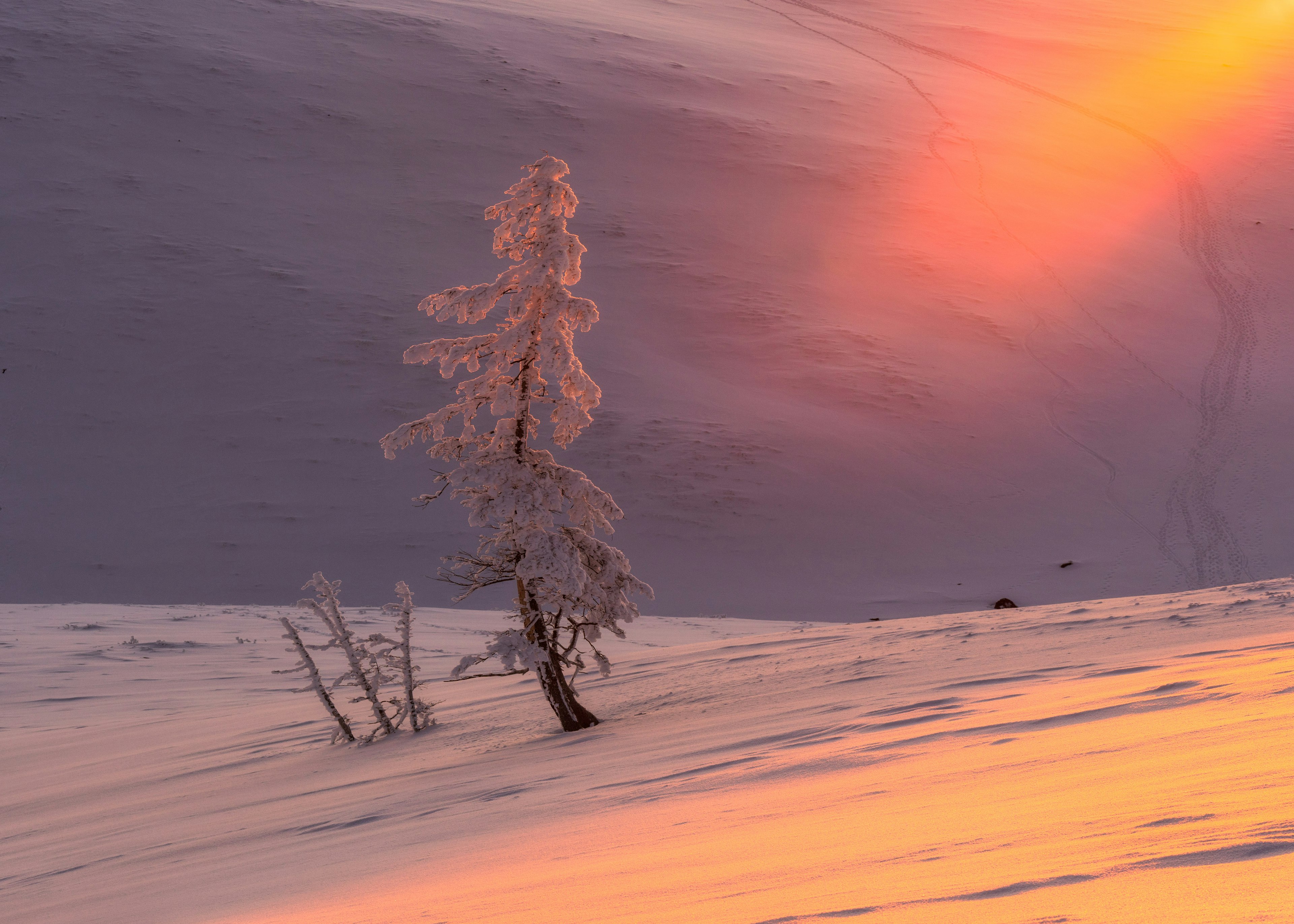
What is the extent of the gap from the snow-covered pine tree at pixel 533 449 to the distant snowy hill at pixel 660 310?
428 inches

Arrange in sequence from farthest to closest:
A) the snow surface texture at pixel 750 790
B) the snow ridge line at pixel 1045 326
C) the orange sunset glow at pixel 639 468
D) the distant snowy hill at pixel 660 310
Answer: the snow ridge line at pixel 1045 326 < the distant snowy hill at pixel 660 310 < the orange sunset glow at pixel 639 468 < the snow surface texture at pixel 750 790

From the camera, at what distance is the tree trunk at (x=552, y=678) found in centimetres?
679

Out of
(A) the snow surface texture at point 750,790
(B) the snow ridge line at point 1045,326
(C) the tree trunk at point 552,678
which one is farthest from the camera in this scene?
(B) the snow ridge line at point 1045,326

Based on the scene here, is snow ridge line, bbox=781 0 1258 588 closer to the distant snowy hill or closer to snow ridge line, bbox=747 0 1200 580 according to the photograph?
the distant snowy hill

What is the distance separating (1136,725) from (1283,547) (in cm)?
1755

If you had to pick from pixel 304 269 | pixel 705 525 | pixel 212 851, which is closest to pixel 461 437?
pixel 212 851

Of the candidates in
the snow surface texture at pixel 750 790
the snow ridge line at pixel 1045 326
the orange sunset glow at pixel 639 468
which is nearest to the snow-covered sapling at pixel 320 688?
the orange sunset glow at pixel 639 468

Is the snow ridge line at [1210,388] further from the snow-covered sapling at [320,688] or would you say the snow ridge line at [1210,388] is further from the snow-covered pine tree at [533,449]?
the snow-covered sapling at [320,688]

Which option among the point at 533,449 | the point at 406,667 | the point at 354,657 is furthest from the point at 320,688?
the point at 533,449

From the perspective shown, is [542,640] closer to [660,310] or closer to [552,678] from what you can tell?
[552,678]

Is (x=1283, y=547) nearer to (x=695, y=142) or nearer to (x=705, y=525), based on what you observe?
(x=705, y=525)

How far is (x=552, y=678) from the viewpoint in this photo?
22.4 ft

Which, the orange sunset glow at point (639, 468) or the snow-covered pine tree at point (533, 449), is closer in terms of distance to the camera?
the orange sunset glow at point (639, 468)

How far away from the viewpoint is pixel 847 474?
2155 cm
